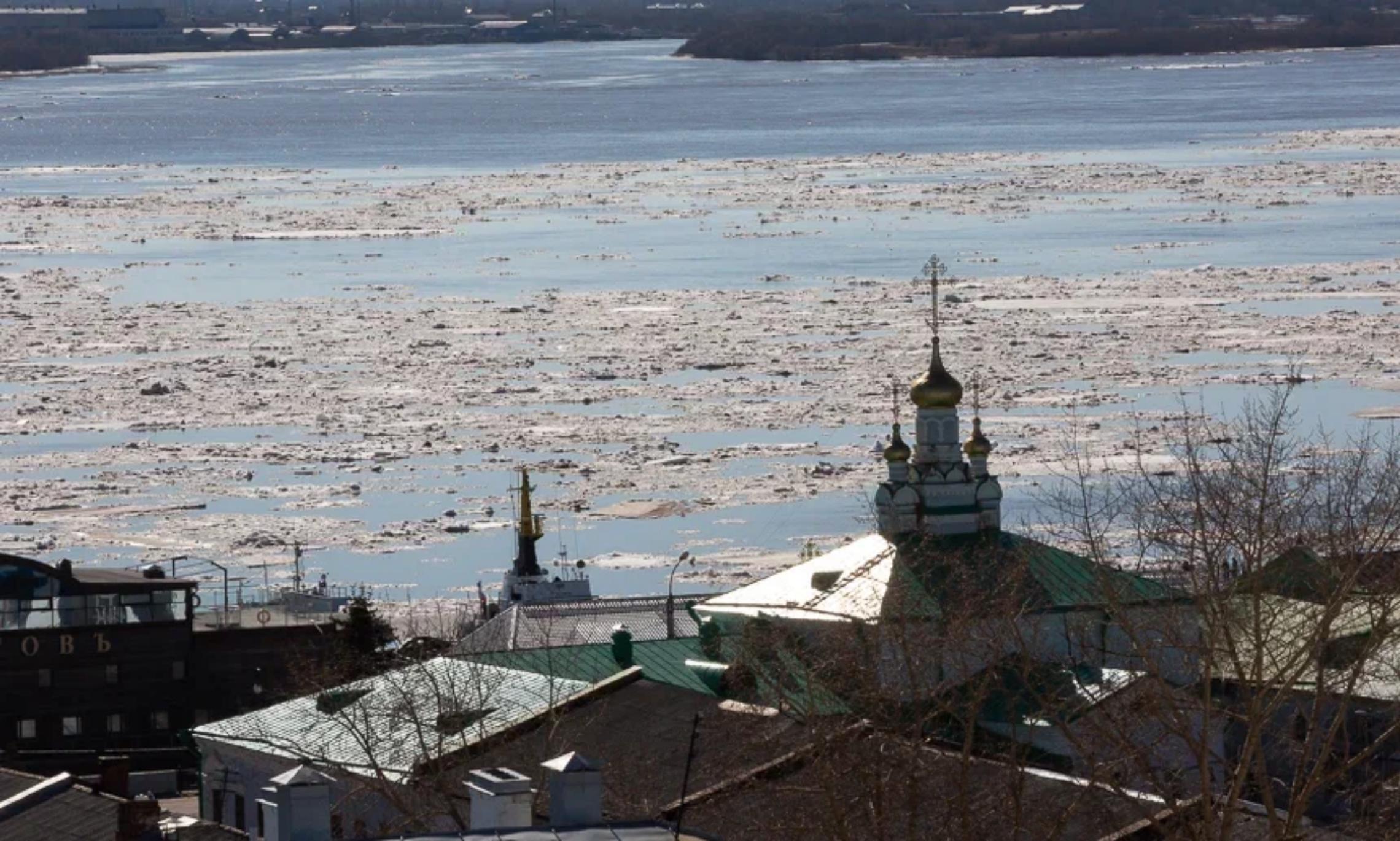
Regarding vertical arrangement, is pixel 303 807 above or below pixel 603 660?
above

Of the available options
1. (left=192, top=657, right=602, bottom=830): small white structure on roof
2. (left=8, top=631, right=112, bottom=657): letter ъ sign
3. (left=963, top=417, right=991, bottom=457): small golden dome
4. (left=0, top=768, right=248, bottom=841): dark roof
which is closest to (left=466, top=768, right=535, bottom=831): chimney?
(left=0, top=768, right=248, bottom=841): dark roof

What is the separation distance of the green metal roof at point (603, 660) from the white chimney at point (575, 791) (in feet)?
29.6

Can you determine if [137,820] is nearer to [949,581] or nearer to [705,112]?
[949,581]

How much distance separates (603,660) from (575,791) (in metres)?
10.7

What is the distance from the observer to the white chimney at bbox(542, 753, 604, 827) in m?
11.7

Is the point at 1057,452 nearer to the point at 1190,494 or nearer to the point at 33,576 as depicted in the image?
the point at 33,576

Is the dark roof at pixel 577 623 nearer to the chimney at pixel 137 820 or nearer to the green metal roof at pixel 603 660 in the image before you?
the green metal roof at pixel 603 660

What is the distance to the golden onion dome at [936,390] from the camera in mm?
22844

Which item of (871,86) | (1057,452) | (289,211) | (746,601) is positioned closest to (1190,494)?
(746,601)

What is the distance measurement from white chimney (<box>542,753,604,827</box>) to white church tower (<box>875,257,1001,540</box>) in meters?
10.1

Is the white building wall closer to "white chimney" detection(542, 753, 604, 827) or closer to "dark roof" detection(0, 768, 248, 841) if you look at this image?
"dark roof" detection(0, 768, 248, 841)

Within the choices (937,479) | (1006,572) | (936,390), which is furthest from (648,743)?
(936,390)

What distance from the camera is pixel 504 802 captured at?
12008 mm

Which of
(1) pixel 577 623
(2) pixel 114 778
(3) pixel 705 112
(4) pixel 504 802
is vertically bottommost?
(3) pixel 705 112
